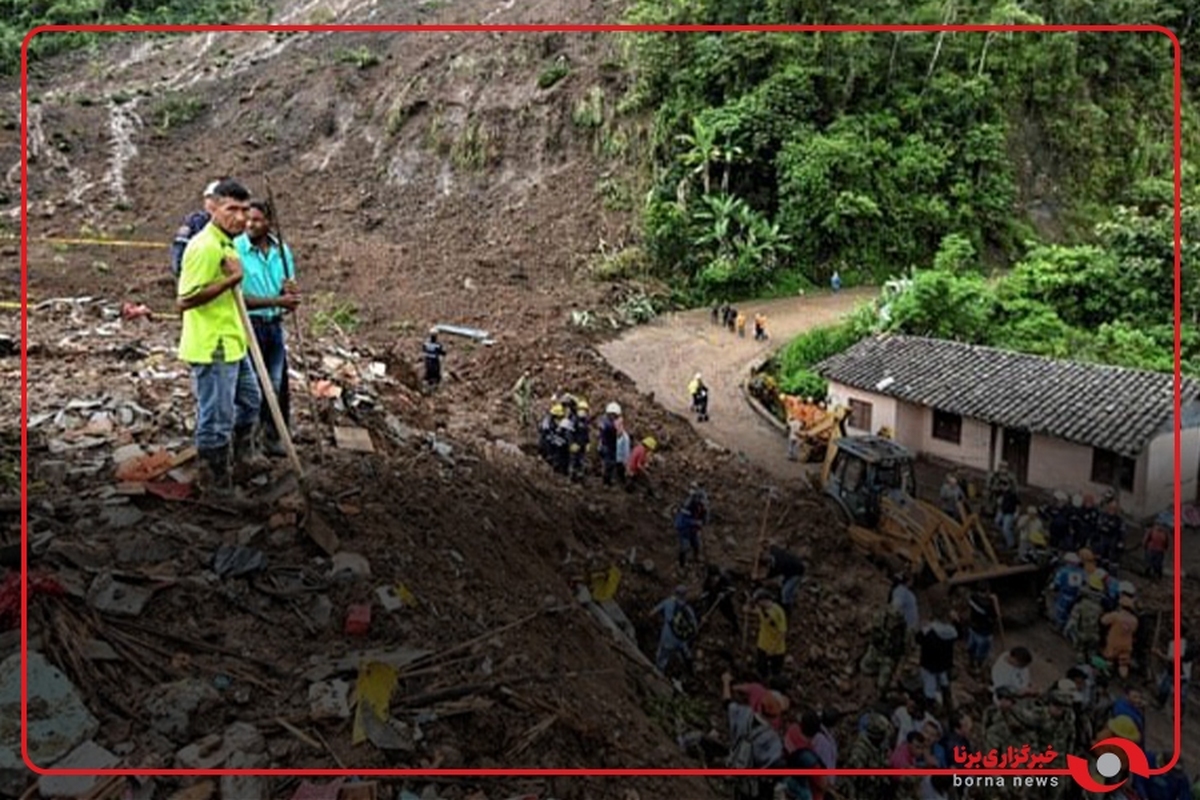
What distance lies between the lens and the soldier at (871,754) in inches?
257

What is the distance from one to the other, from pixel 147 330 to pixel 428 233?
15429 mm

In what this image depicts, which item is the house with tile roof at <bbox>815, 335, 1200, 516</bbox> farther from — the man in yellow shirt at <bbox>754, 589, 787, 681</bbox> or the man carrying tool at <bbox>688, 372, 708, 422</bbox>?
the man in yellow shirt at <bbox>754, 589, 787, 681</bbox>

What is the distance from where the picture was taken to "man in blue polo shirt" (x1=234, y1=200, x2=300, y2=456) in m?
5.44

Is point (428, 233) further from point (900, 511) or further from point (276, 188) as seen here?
point (900, 511)

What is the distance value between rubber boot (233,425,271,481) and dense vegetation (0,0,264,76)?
3543 cm

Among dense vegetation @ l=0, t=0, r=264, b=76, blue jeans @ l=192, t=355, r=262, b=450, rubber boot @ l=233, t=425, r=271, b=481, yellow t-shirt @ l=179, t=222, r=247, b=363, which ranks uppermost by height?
dense vegetation @ l=0, t=0, r=264, b=76

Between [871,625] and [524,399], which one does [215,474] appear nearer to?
[871,625]

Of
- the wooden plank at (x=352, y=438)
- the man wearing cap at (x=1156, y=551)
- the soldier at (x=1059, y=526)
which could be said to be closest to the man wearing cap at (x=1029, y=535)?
the soldier at (x=1059, y=526)

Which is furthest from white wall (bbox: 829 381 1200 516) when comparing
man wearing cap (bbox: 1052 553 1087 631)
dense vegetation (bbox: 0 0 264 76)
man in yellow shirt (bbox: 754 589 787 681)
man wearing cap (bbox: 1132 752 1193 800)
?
dense vegetation (bbox: 0 0 264 76)

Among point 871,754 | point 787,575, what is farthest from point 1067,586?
point 871,754

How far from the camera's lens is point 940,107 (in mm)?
28109

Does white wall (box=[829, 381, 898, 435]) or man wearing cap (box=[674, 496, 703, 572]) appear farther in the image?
white wall (box=[829, 381, 898, 435])

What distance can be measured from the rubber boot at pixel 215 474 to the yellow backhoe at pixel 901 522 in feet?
25.7

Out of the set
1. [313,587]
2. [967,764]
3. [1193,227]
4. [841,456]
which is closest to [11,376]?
[313,587]
